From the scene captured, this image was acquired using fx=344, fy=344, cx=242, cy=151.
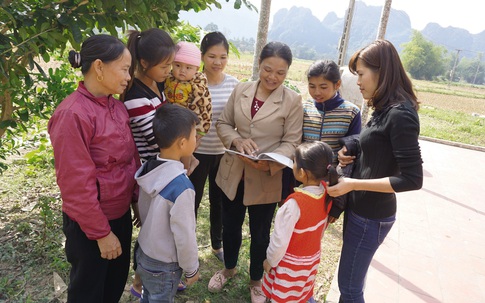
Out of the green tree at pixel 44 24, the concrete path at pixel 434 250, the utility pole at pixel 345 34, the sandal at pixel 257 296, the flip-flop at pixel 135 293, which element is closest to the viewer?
the green tree at pixel 44 24

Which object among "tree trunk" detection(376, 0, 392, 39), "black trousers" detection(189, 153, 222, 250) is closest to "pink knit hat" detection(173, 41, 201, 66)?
"black trousers" detection(189, 153, 222, 250)

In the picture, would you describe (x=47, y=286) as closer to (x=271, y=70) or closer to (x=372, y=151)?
(x=271, y=70)

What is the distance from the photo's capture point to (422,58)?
7488 centimetres

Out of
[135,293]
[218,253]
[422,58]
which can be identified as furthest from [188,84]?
[422,58]

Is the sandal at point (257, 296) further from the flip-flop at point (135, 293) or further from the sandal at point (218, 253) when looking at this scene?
the flip-flop at point (135, 293)

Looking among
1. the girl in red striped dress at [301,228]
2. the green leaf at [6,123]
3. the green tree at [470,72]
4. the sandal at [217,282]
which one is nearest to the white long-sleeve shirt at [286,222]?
the girl in red striped dress at [301,228]

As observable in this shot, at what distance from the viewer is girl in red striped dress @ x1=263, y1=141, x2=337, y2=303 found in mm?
1852

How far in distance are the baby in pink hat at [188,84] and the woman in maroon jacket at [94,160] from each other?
1.55 feet

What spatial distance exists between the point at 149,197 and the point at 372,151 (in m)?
1.17

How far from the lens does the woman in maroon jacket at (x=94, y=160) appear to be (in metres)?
1.45

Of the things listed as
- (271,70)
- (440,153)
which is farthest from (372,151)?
(440,153)

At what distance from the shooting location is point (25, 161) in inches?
178

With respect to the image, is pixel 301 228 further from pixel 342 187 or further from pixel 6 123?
pixel 6 123

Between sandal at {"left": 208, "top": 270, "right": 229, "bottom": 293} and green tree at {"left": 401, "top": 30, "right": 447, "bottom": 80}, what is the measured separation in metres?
79.2
